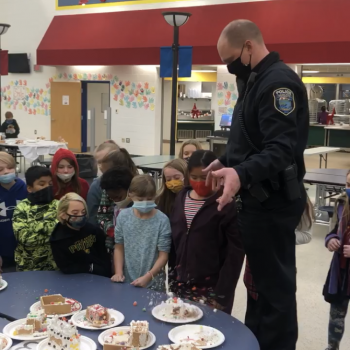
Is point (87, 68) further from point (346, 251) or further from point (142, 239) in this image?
point (346, 251)

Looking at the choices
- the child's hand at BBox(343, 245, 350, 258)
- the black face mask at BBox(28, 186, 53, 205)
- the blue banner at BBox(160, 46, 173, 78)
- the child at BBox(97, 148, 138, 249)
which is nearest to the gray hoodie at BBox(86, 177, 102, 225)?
the child at BBox(97, 148, 138, 249)

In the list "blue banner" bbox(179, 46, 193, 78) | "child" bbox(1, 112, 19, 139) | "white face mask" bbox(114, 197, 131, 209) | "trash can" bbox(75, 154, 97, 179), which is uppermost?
"blue banner" bbox(179, 46, 193, 78)

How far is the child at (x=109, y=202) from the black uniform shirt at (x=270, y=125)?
4.27ft

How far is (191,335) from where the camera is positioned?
2250 millimetres

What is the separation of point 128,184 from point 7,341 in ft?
5.21

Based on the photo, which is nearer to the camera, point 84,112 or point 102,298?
point 102,298

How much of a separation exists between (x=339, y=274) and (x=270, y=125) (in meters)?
1.42

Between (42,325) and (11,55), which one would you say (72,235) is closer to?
(42,325)

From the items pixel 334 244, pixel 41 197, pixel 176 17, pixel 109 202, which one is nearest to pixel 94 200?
pixel 109 202

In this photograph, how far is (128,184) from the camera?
3527 millimetres

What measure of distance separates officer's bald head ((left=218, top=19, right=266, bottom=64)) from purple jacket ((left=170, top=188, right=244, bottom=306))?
3.02 ft

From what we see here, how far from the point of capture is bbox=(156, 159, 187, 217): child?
3.50 meters

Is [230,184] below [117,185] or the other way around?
the other way around

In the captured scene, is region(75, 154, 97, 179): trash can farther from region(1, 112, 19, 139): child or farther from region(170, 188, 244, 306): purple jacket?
region(170, 188, 244, 306): purple jacket
